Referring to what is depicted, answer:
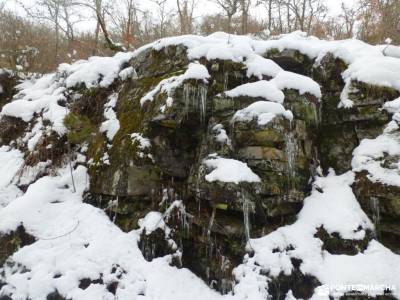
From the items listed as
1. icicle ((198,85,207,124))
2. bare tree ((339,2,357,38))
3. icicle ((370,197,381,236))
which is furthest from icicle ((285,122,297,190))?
bare tree ((339,2,357,38))

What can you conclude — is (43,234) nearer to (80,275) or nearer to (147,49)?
(80,275)

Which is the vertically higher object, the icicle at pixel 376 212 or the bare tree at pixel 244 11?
the bare tree at pixel 244 11

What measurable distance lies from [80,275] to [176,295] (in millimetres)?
1162

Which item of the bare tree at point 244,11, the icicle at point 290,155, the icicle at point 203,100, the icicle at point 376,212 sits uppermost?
the bare tree at point 244,11

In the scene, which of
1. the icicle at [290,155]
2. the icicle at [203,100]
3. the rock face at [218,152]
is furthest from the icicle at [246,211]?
the icicle at [203,100]

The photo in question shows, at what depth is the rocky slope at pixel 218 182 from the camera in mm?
3549

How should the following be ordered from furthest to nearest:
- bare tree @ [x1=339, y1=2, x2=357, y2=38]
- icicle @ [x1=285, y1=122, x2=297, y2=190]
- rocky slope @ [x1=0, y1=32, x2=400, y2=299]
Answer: bare tree @ [x1=339, y1=2, x2=357, y2=38] < icicle @ [x1=285, y1=122, x2=297, y2=190] < rocky slope @ [x1=0, y1=32, x2=400, y2=299]

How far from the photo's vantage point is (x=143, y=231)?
407 centimetres

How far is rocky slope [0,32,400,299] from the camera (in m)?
3.55

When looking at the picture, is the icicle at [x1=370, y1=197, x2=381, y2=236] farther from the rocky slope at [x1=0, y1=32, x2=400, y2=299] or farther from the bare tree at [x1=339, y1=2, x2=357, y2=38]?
the bare tree at [x1=339, y1=2, x2=357, y2=38]

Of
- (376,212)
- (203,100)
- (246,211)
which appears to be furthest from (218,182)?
(376,212)

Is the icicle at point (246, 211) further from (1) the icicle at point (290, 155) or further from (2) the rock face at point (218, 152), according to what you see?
(1) the icicle at point (290, 155)

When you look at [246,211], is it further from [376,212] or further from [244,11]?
[244,11]

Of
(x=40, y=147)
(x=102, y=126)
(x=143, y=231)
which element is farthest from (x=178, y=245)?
(x=40, y=147)
